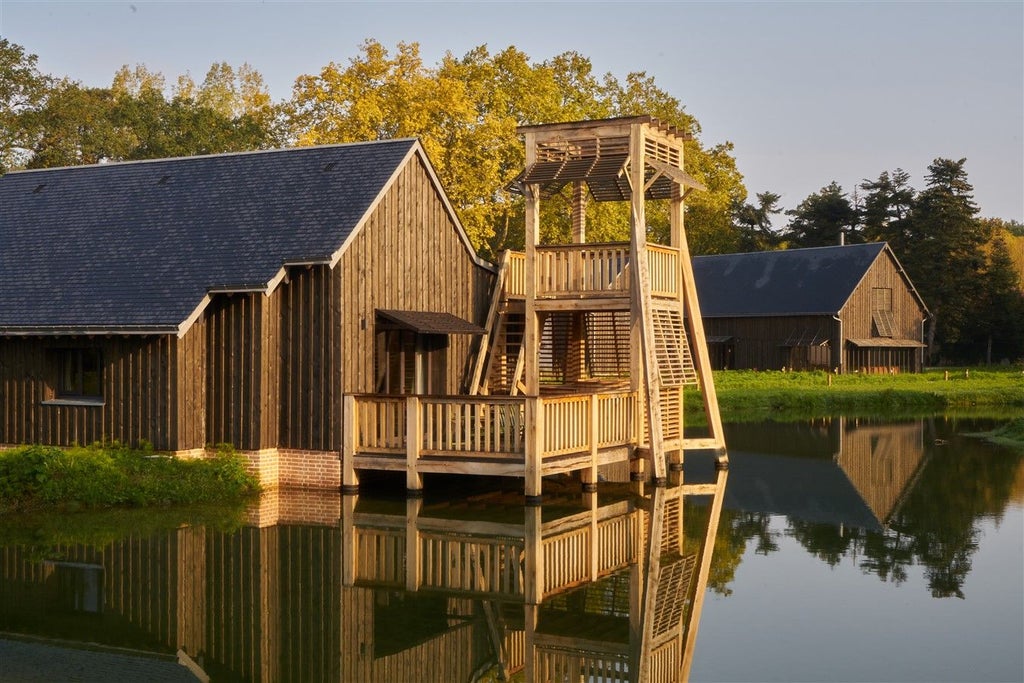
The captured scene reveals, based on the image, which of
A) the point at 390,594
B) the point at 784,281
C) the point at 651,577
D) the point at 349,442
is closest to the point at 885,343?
the point at 784,281

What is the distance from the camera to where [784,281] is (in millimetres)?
58156

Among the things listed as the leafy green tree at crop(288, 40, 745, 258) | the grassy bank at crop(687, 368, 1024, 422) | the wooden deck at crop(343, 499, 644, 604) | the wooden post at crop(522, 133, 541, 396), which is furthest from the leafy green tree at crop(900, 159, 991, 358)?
the wooden deck at crop(343, 499, 644, 604)

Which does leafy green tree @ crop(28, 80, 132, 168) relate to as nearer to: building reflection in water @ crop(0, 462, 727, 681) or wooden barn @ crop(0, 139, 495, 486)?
wooden barn @ crop(0, 139, 495, 486)

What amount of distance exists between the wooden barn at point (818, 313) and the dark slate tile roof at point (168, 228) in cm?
3601

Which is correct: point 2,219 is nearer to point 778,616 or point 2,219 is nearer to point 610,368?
point 610,368

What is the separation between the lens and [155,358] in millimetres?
19984

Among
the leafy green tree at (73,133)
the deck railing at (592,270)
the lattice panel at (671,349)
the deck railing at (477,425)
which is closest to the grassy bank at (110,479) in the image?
the deck railing at (477,425)

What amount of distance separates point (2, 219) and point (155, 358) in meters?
6.91

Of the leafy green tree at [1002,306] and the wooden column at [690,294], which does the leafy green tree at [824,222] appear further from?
the wooden column at [690,294]

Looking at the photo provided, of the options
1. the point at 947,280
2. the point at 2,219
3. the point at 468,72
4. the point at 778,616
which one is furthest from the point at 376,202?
the point at 947,280

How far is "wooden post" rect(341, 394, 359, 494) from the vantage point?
20.0 m

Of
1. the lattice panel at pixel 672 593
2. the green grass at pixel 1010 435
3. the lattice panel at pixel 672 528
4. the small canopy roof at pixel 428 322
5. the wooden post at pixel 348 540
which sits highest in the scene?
the small canopy roof at pixel 428 322

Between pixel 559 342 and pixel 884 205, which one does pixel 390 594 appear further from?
pixel 884 205

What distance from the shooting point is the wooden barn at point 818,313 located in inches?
2154
